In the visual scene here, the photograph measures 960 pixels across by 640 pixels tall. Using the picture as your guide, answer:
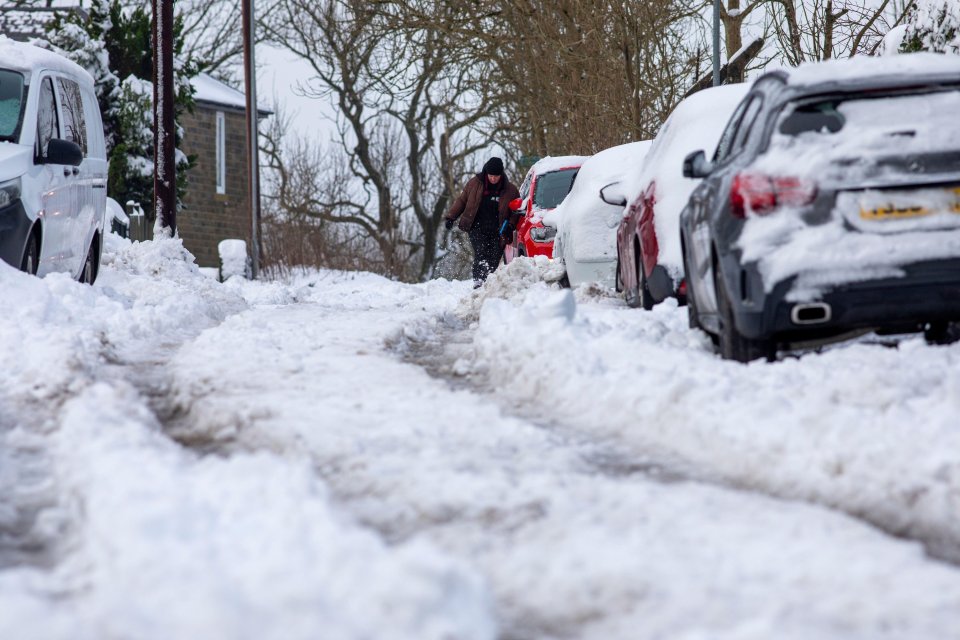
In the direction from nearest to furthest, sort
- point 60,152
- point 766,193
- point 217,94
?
point 766,193, point 60,152, point 217,94

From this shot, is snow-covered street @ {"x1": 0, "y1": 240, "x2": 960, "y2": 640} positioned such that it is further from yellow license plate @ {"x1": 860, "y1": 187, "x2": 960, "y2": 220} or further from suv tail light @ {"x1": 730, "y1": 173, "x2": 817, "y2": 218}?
suv tail light @ {"x1": 730, "y1": 173, "x2": 817, "y2": 218}

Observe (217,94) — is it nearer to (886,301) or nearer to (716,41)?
(716,41)

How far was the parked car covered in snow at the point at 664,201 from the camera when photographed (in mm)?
8695

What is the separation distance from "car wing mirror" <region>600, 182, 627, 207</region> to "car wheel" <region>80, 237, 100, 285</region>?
201 inches

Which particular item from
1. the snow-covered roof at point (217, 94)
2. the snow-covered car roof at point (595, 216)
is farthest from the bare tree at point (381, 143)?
the snow-covered car roof at point (595, 216)

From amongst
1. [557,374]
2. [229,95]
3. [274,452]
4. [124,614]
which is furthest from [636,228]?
[229,95]

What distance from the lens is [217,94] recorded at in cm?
4503

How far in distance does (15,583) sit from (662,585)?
5.05ft

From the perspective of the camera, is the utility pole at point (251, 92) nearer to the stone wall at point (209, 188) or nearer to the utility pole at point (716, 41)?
the utility pole at point (716, 41)

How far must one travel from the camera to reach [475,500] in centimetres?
398

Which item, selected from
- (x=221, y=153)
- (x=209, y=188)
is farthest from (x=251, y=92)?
(x=209, y=188)

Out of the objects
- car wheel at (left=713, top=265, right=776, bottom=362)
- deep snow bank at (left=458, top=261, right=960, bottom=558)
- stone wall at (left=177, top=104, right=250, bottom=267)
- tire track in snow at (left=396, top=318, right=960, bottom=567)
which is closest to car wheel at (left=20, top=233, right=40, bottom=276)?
tire track in snow at (left=396, top=318, right=960, bottom=567)

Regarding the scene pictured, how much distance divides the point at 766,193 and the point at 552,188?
11629mm

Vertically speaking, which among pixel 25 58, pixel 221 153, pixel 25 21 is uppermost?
pixel 25 21
